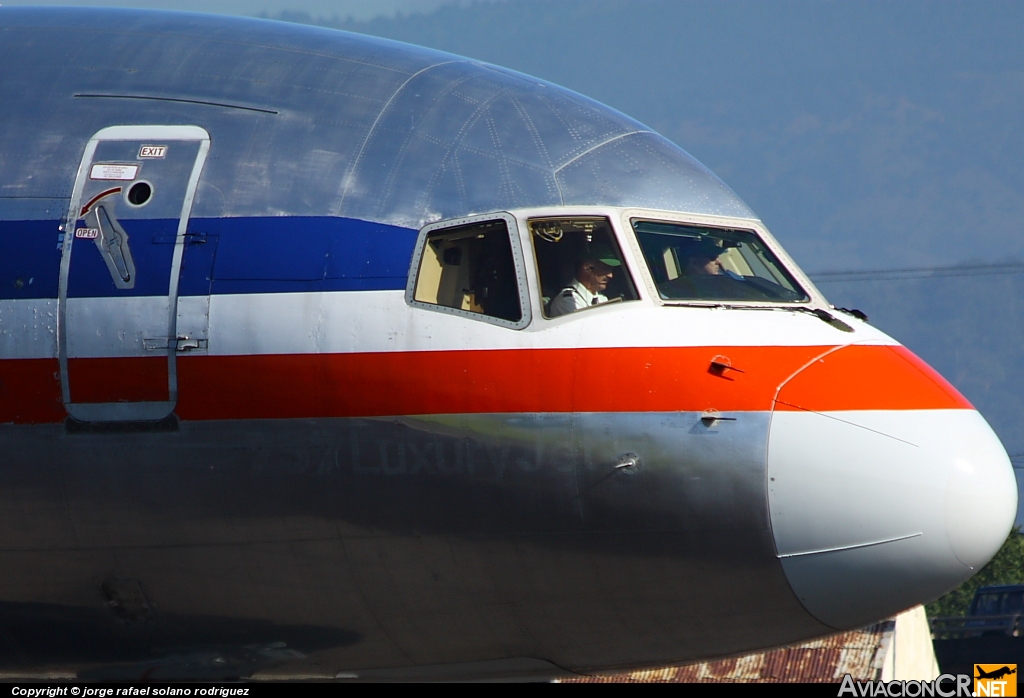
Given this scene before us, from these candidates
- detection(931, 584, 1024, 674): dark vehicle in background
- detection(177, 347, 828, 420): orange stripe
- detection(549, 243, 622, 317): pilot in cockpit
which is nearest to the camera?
detection(177, 347, 828, 420): orange stripe

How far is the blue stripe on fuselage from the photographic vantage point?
835cm

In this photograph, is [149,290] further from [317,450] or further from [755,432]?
[755,432]

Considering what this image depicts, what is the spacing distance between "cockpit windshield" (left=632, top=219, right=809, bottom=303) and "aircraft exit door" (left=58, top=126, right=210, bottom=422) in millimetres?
3001

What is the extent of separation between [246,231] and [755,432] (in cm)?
343

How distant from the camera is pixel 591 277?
8508 mm

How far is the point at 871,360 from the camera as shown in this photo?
27.0 feet

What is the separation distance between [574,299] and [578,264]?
0.81ft

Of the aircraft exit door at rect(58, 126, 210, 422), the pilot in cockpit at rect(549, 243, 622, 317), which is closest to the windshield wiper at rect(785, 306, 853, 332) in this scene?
the pilot in cockpit at rect(549, 243, 622, 317)

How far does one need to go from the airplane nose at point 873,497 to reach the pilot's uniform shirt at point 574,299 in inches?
52.2

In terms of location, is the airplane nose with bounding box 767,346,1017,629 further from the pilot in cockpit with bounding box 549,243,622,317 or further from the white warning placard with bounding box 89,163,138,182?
the white warning placard with bounding box 89,163,138,182

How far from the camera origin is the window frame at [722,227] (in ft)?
27.7

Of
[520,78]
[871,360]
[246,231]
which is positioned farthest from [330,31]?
[871,360]

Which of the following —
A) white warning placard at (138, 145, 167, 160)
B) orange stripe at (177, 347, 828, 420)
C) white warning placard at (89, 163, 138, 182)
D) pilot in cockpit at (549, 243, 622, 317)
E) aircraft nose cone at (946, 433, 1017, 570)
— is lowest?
aircraft nose cone at (946, 433, 1017, 570)

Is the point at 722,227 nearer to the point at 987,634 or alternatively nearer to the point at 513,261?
the point at 513,261
